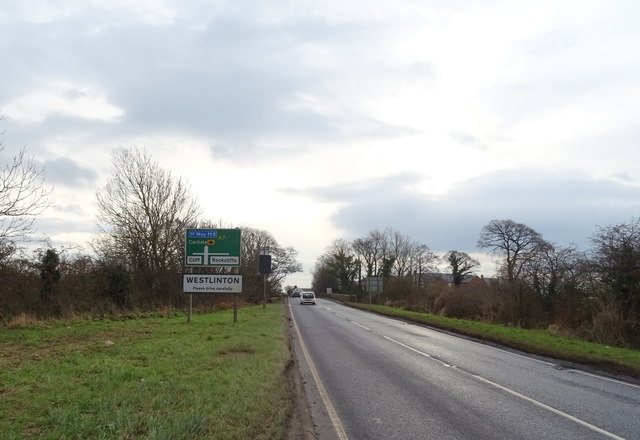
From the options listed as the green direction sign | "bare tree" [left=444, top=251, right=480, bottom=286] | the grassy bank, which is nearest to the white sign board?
the green direction sign

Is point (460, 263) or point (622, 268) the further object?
point (460, 263)

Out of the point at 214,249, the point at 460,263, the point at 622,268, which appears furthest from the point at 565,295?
the point at 460,263

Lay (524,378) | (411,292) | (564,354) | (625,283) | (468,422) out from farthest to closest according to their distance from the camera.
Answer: (411,292) → (625,283) → (564,354) → (524,378) → (468,422)

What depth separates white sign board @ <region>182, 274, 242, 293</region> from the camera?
24.2 metres

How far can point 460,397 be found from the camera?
8852 mm

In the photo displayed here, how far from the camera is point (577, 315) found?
2202 cm

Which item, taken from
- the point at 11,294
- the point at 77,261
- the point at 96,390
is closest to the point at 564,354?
the point at 96,390

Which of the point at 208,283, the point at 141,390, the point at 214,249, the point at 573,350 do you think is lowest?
the point at 573,350

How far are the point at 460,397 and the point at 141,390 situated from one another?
5.33 metres

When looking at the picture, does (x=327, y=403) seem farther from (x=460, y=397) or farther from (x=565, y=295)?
(x=565, y=295)

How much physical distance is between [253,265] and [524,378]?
55.5 m

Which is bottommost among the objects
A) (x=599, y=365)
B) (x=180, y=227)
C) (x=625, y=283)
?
(x=599, y=365)

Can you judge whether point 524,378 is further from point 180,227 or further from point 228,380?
point 180,227

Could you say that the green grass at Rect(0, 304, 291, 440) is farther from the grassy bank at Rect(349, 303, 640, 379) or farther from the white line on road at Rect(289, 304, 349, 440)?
the grassy bank at Rect(349, 303, 640, 379)
